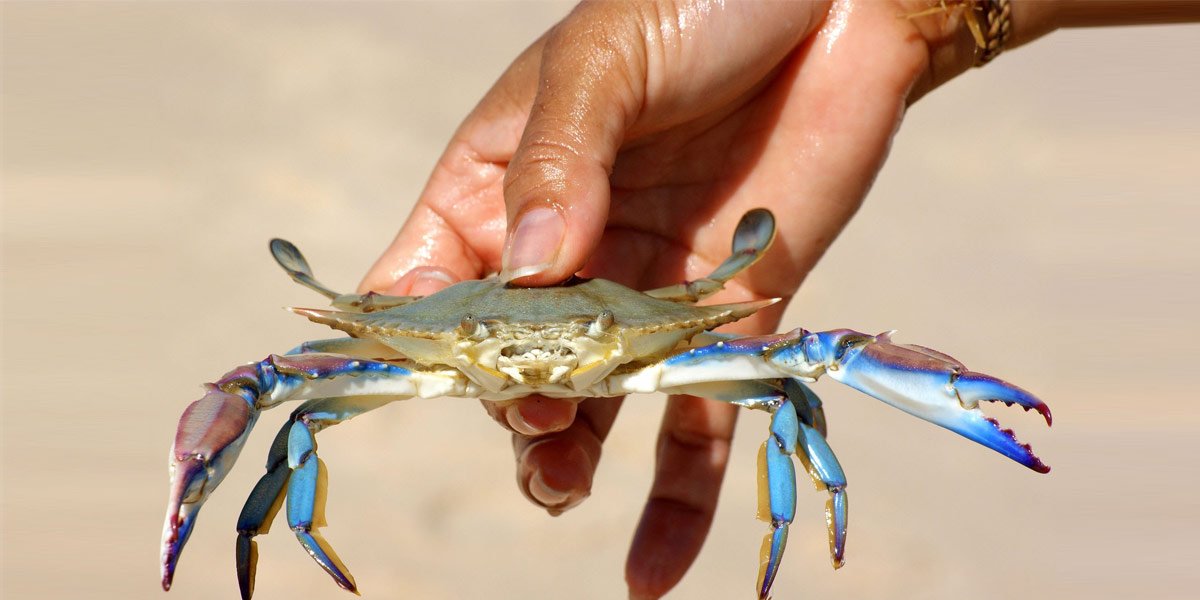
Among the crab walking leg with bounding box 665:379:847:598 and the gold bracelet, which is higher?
the gold bracelet

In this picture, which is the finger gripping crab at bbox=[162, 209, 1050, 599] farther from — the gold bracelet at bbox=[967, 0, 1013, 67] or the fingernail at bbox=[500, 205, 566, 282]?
the gold bracelet at bbox=[967, 0, 1013, 67]

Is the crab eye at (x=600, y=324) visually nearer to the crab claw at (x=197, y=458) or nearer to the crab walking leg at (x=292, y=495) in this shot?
the crab walking leg at (x=292, y=495)

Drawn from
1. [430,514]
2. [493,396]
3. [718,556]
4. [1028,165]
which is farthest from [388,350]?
[1028,165]

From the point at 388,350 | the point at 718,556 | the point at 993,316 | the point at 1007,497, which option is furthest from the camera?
the point at 993,316

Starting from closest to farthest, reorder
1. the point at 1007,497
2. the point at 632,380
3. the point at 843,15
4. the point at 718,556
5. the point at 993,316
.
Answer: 1. the point at 632,380
2. the point at 843,15
3. the point at 718,556
4. the point at 1007,497
5. the point at 993,316

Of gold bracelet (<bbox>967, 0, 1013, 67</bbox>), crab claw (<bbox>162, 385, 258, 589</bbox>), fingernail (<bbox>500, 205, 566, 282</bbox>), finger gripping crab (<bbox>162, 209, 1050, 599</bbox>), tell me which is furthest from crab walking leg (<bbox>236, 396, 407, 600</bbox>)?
gold bracelet (<bbox>967, 0, 1013, 67</bbox>)

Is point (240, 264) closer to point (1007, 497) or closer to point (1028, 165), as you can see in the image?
point (1007, 497)

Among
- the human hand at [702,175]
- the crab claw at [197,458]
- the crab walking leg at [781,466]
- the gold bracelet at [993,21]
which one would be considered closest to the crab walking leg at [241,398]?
the crab claw at [197,458]
